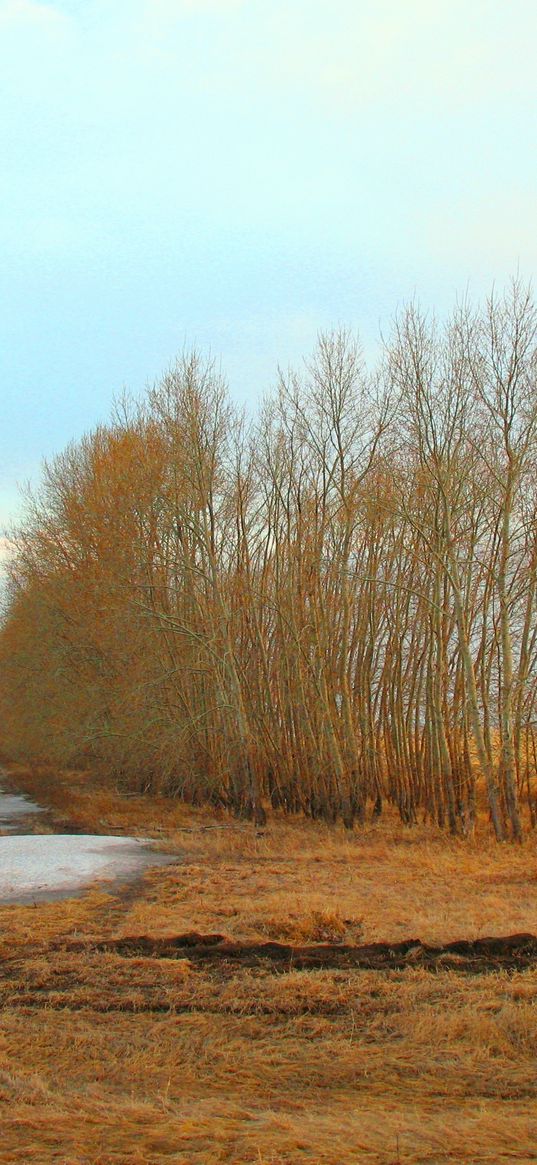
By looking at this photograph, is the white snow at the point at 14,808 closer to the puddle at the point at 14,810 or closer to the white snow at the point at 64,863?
the puddle at the point at 14,810

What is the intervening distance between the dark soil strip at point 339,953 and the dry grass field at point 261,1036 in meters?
0.07

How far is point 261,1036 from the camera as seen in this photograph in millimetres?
7070

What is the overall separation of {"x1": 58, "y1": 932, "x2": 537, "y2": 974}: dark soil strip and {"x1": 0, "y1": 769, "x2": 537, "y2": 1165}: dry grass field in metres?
0.07

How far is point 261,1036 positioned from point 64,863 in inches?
345

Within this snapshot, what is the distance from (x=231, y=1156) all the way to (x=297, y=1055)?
6.15 feet

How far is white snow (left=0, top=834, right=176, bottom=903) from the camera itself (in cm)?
1351

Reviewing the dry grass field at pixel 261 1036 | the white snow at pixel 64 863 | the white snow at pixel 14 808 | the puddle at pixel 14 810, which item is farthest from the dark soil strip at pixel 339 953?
the white snow at pixel 14 808

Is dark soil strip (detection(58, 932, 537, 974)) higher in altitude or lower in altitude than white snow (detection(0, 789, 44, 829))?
lower

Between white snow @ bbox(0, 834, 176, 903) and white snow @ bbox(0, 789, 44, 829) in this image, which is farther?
white snow @ bbox(0, 789, 44, 829)

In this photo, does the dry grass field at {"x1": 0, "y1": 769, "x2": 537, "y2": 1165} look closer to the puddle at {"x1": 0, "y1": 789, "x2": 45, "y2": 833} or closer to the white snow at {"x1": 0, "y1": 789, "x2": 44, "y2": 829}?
the puddle at {"x1": 0, "y1": 789, "x2": 45, "y2": 833}

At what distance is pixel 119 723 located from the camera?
2897 centimetres

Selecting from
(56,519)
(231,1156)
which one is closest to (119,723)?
(56,519)

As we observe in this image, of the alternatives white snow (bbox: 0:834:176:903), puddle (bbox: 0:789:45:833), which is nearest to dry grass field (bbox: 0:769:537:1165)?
white snow (bbox: 0:834:176:903)

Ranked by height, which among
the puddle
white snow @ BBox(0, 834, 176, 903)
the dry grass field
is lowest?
the dry grass field
